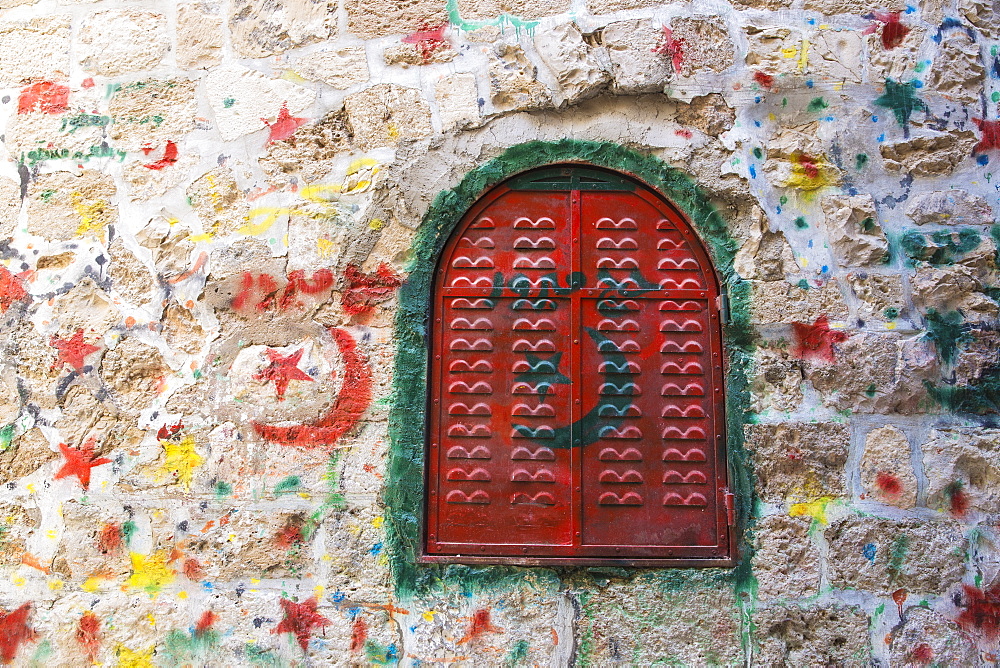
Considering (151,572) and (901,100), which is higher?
(901,100)

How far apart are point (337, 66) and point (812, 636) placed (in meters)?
2.45

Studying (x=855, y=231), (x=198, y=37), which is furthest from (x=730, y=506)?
(x=198, y=37)

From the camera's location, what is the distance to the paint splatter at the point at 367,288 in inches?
92.4

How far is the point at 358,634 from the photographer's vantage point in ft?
7.19

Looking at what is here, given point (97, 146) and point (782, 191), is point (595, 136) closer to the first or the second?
point (782, 191)

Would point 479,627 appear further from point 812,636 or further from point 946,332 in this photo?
point 946,332

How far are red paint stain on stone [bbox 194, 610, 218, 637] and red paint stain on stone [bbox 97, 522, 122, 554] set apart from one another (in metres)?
0.36

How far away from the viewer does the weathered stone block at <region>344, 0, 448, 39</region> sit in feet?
8.22

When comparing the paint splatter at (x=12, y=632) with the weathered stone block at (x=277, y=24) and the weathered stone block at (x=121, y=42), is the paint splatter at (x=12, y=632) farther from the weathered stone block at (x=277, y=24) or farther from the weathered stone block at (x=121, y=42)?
the weathered stone block at (x=277, y=24)

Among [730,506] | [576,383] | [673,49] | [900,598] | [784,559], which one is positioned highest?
[673,49]

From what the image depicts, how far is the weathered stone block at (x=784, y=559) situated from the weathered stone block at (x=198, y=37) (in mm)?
2484

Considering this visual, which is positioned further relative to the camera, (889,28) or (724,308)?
(889,28)

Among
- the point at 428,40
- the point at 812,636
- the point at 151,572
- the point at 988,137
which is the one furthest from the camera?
the point at 428,40

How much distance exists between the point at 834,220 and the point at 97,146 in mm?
2572
